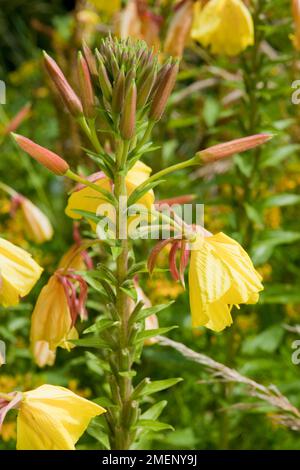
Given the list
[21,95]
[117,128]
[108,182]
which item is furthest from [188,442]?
[21,95]

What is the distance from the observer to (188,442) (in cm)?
178

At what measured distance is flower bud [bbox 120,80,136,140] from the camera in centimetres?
100

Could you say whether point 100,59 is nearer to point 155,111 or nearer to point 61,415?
point 155,111

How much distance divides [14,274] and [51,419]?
0.24 m

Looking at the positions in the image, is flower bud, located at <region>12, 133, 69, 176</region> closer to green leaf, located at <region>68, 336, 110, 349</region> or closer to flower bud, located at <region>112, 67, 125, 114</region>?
flower bud, located at <region>112, 67, 125, 114</region>

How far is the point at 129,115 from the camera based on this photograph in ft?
3.33

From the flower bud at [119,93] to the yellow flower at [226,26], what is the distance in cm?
70

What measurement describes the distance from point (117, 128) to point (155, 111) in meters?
0.06

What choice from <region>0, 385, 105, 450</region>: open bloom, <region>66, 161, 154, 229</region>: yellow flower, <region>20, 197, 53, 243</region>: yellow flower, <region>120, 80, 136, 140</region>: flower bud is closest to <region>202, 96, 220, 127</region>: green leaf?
<region>20, 197, 53, 243</region>: yellow flower

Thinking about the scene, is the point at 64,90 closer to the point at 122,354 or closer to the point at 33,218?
the point at 122,354

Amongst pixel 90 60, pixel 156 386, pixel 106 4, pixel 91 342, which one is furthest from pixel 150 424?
pixel 106 4

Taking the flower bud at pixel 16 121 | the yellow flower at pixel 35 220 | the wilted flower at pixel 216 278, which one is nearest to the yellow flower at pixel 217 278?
the wilted flower at pixel 216 278

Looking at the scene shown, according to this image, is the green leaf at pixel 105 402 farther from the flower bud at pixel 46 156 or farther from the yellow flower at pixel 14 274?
the flower bud at pixel 46 156

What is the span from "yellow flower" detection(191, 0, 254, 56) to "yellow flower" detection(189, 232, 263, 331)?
0.74m
